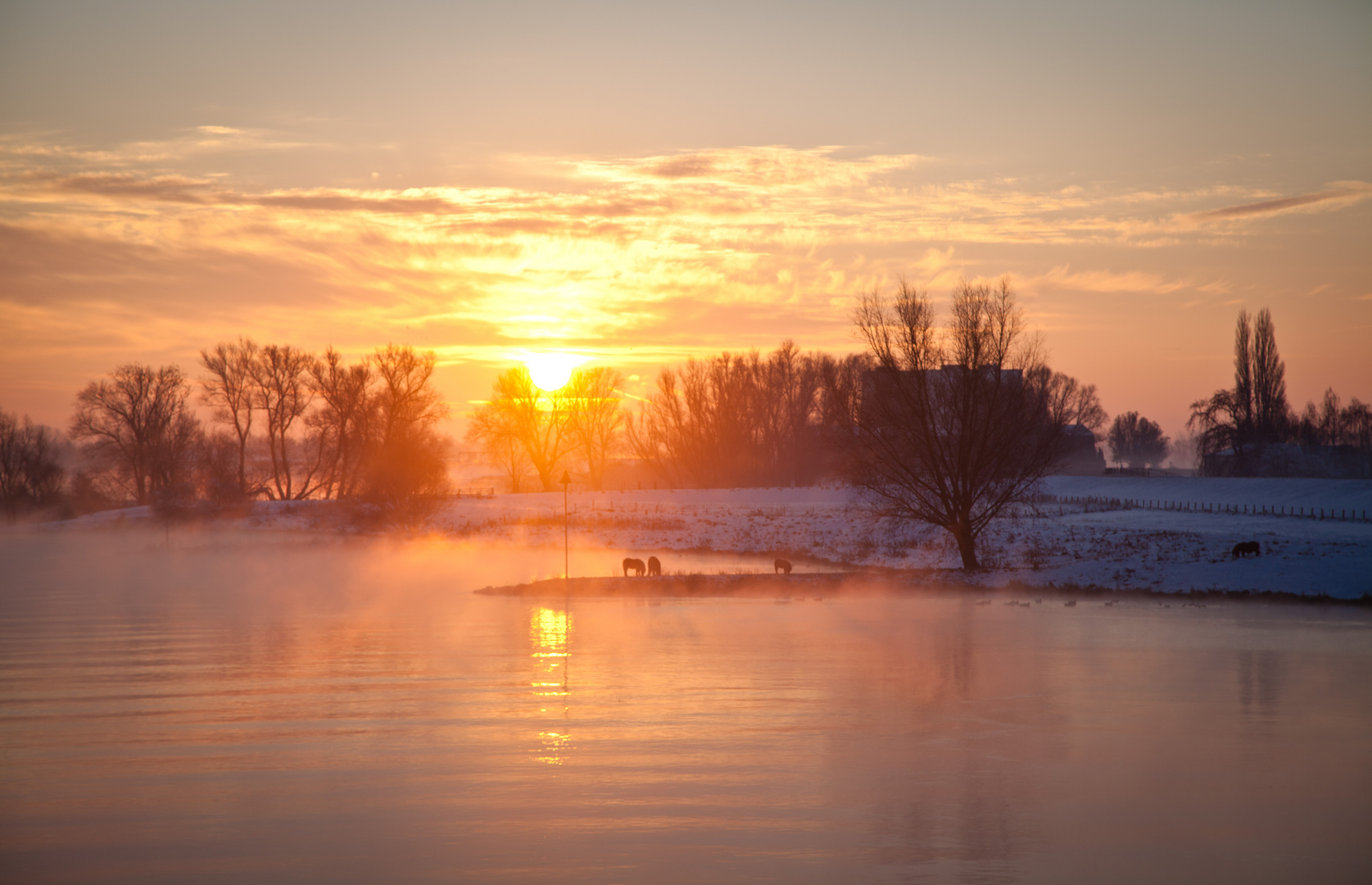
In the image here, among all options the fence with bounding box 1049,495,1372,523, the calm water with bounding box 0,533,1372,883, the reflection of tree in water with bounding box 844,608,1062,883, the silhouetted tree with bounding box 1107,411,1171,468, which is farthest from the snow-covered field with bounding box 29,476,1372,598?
the silhouetted tree with bounding box 1107,411,1171,468

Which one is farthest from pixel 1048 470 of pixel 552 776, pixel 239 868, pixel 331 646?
pixel 239 868

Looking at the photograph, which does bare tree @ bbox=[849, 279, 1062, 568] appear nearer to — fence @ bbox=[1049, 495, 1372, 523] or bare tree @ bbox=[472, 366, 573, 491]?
fence @ bbox=[1049, 495, 1372, 523]

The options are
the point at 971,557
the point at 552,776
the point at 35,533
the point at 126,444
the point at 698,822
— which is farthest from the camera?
the point at 126,444

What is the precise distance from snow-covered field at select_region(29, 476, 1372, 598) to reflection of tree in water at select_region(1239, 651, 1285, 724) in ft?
39.3

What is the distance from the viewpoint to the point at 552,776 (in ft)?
33.4

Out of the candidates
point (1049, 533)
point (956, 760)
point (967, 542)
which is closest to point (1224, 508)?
point (1049, 533)

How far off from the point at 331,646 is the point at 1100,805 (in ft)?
49.9

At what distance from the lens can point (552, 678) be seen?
1557 cm

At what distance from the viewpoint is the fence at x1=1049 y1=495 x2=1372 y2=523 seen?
1972 inches

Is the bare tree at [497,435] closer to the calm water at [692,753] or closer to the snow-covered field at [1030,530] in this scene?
the snow-covered field at [1030,530]

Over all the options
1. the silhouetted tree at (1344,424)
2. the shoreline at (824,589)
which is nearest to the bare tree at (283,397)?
the shoreline at (824,589)

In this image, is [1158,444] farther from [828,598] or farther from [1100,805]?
[1100,805]

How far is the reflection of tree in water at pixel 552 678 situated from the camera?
37.3 ft

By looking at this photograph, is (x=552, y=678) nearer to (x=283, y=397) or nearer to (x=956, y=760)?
(x=956, y=760)
